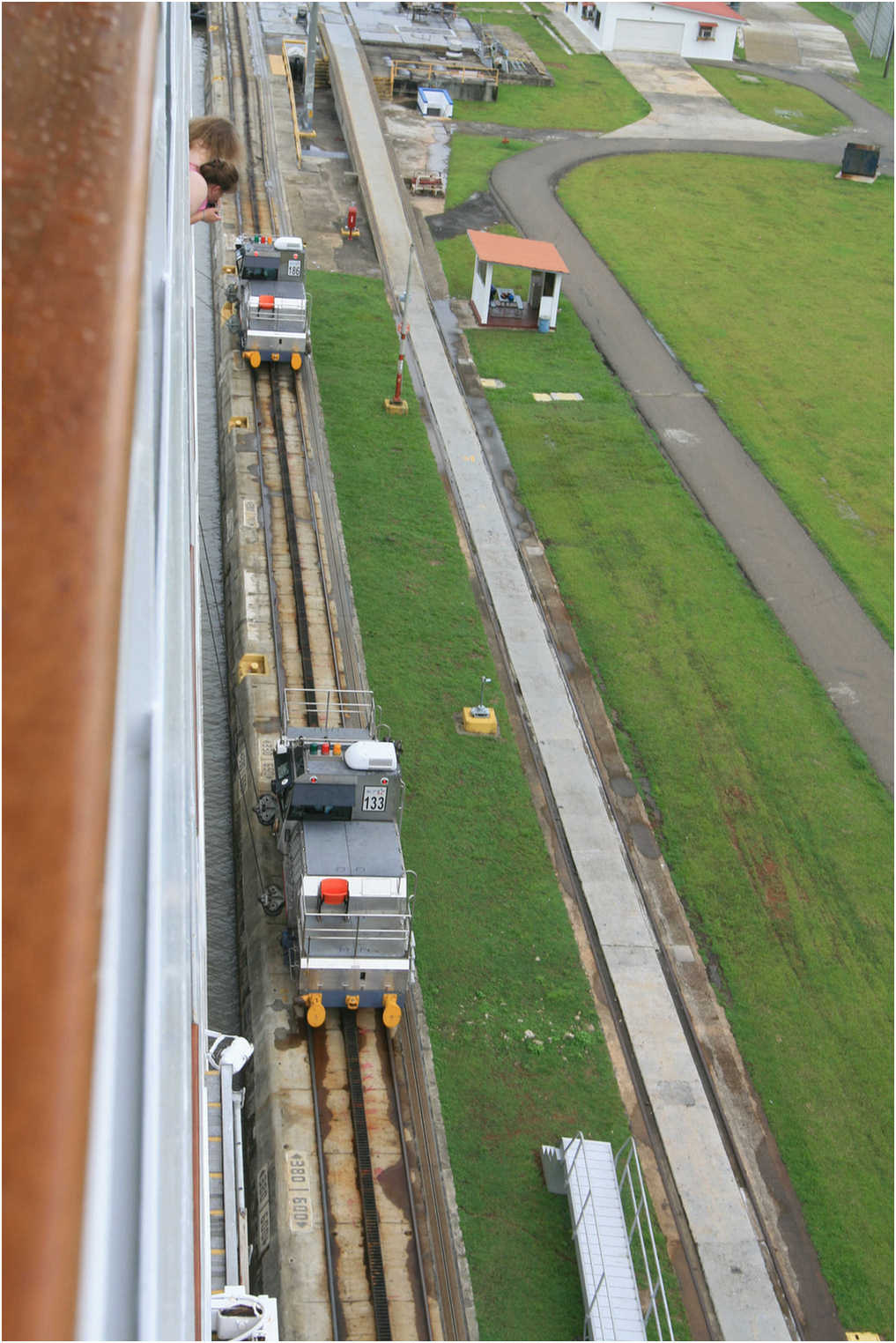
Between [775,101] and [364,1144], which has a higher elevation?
[775,101]

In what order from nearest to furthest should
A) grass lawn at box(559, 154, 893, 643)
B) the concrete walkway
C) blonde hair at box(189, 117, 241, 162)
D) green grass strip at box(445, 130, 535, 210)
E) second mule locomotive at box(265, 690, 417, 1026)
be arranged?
blonde hair at box(189, 117, 241, 162) < second mule locomotive at box(265, 690, 417, 1026) < grass lawn at box(559, 154, 893, 643) < green grass strip at box(445, 130, 535, 210) < the concrete walkway

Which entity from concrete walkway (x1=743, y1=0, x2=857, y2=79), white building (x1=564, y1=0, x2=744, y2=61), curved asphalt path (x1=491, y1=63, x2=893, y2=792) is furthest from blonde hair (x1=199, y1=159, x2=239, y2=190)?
concrete walkway (x1=743, y1=0, x2=857, y2=79)

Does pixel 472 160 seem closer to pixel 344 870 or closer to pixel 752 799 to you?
pixel 752 799

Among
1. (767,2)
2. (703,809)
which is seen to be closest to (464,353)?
(703,809)

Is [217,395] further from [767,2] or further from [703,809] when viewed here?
[767,2]

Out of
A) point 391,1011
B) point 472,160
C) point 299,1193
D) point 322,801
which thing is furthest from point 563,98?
point 299,1193

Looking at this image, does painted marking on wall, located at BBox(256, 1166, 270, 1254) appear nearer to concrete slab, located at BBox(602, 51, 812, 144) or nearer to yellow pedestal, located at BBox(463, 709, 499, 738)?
yellow pedestal, located at BBox(463, 709, 499, 738)

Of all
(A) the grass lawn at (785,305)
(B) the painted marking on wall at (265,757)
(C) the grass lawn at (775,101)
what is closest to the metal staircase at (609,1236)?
(B) the painted marking on wall at (265,757)
